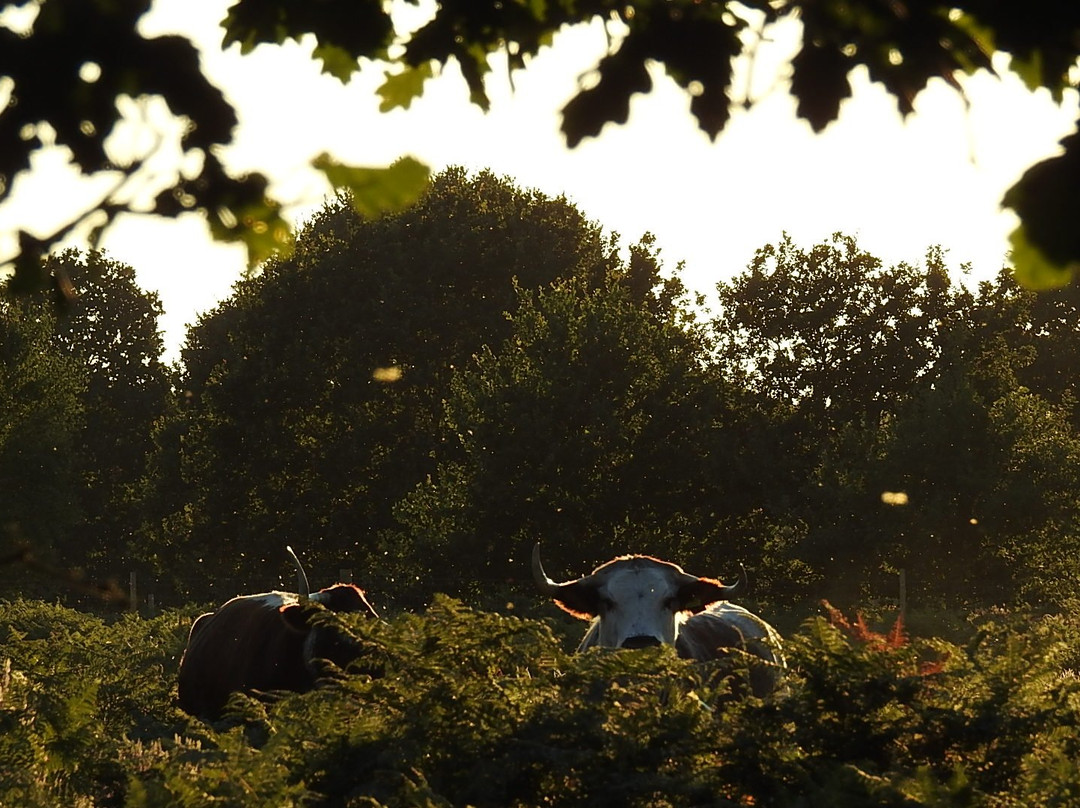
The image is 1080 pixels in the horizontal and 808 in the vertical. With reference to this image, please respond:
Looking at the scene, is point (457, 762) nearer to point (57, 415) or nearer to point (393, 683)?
point (393, 683)

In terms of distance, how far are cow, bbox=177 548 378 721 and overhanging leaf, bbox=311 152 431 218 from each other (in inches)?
371

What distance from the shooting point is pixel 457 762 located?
646cm

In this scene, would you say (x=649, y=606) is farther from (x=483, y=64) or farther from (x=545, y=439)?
(x=545, y=439)

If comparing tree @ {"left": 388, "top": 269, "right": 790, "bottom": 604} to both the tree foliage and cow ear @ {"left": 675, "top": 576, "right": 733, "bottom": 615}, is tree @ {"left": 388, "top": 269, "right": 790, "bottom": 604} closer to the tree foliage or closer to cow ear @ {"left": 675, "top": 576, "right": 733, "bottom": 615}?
the tree foliage

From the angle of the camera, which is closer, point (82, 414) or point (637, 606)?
point (637, 606)

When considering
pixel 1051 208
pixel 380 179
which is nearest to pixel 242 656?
pixel 380 179

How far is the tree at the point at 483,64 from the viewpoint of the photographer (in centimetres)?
307

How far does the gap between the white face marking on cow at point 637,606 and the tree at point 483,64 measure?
21.4 ft

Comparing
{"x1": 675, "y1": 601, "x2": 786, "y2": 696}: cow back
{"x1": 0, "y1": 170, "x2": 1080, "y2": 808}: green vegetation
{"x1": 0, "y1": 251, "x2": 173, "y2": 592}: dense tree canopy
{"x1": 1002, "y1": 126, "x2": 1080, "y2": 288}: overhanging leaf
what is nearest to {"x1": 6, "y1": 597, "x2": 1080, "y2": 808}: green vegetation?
{"x1": 1002, "y1": 126, "x2": 1080, "y2": 288}: overhanging leaf

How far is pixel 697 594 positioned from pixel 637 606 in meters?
0.57

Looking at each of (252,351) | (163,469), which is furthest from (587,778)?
(163,469)

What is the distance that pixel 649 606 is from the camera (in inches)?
418

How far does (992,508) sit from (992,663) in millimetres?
30848

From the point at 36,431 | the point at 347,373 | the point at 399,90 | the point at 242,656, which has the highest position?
the point at 347,373
